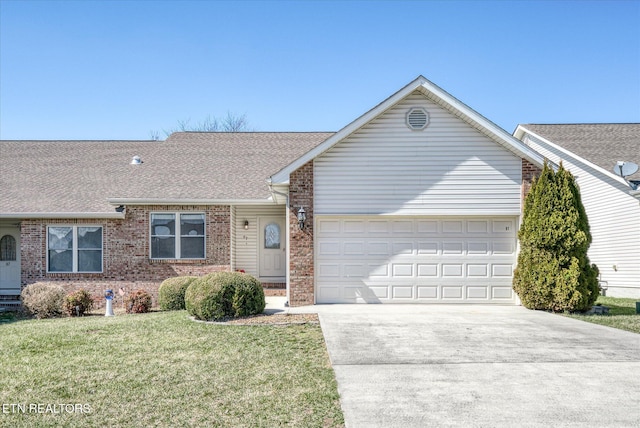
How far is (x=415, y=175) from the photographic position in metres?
13.1

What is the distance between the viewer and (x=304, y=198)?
1302cm

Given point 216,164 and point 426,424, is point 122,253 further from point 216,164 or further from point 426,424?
point 426,424

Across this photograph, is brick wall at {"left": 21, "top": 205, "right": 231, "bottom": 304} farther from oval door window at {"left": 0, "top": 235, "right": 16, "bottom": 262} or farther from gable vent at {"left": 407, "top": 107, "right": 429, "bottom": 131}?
gable vent at {"left": 407, "top": 107, "right": 429, "bottom": 131}

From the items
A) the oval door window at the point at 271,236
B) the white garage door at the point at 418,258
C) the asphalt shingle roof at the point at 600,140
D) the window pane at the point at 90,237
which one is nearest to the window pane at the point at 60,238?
the window pane at the point at 90,237

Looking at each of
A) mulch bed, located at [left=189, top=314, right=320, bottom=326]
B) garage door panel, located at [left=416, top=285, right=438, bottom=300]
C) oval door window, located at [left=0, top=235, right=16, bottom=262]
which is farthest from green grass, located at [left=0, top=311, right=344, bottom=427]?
oval door window, located at [left=0, top=235, right=16, bottom=262]

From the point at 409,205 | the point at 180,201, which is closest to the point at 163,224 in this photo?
the point at 180,201

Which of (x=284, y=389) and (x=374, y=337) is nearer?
(x=284, y=389)

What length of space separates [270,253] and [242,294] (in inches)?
229

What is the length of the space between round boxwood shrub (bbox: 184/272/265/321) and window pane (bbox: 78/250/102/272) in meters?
5.60

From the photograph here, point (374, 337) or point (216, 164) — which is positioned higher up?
point (216, 164)

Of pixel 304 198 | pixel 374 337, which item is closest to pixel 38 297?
pixel 304 198

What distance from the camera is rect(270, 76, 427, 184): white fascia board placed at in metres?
12.8

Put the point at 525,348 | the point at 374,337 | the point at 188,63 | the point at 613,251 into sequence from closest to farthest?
the point at 525,348 < the point at 374,337 < the point at 613,251 < the point at 188,63

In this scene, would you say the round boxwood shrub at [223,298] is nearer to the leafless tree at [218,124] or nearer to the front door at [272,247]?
the front door at [272,247]
